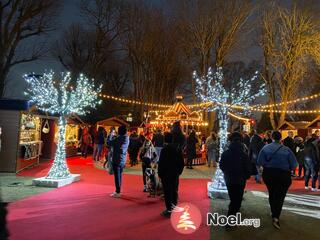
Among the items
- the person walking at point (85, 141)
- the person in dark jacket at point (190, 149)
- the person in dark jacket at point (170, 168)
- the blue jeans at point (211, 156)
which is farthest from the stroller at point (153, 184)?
the person walking at point (85, 141)

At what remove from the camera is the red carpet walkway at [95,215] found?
631 centimetres

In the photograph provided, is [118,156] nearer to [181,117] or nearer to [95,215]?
[95,215]

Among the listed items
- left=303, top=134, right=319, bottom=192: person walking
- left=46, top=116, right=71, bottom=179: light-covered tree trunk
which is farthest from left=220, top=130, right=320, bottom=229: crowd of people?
left=46, top=116, right=71, bottom=179: light-covered tree trunk

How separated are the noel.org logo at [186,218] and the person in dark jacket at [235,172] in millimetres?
733

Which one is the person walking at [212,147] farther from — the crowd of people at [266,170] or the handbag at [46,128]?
the crowd of people at [266,170]

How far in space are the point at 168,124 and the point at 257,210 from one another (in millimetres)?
16112

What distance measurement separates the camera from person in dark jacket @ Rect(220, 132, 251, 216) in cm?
691

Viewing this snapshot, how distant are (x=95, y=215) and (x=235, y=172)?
285 centimetres

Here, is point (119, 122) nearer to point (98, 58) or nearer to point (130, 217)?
point (98, 58)

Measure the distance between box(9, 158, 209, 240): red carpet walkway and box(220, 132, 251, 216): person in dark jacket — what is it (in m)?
0.72

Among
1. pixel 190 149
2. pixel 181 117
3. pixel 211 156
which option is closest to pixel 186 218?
pixel 190 149

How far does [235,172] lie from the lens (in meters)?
6.94

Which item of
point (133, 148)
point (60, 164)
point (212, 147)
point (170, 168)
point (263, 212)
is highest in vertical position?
point (212, 147)

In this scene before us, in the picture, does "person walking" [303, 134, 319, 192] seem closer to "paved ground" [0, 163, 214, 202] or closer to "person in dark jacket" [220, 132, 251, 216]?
"person in dark jacket" [220, 132, 251, 216]
